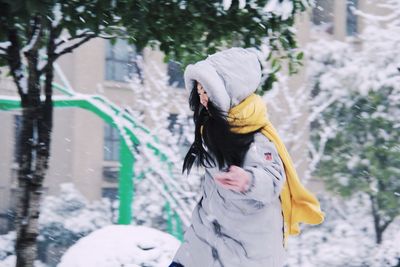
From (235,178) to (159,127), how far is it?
7950mm

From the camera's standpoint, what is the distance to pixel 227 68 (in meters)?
2.49

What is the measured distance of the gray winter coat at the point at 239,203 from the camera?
242 centimetres

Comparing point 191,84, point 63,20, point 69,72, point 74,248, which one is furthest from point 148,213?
point 191,84

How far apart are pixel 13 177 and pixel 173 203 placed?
603 cm

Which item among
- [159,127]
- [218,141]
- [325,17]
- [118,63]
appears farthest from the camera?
[325,17]

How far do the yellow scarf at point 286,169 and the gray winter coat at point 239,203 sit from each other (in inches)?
1.3

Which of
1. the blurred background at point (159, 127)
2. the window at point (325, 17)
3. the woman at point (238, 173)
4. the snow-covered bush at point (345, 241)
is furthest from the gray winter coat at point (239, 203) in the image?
the window at point (325, 17)

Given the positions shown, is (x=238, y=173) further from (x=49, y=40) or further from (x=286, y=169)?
(x=49, y=40)

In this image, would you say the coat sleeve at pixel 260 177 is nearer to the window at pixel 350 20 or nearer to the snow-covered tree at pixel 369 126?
the snow-covered tree at pixel 369 126

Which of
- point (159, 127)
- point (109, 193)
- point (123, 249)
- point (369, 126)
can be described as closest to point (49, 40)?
point (123, 249)

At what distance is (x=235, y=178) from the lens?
229 cm

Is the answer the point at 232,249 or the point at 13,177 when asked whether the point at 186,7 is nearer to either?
the point at 232,249

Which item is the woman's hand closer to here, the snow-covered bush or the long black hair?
the long black hair

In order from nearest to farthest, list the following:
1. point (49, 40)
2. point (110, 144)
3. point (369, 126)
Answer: point (49, 40) < point (369, 126) < point (110, 144)
